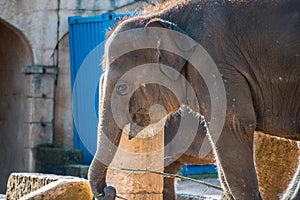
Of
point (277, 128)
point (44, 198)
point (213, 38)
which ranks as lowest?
point (44, 198)

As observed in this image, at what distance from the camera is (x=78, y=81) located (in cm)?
1042

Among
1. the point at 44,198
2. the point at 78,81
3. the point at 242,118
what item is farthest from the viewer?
the point at 78,81

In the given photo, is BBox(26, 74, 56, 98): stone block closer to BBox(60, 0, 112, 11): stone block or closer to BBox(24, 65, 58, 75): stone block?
BBox(24, 65, 58, 75): stone block

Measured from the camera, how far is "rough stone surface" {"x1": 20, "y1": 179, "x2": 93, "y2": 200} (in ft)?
16.0

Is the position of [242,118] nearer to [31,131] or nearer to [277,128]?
[277,128]

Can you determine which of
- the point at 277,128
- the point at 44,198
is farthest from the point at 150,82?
the point at 44,198

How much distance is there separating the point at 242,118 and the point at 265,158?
4.08 ft

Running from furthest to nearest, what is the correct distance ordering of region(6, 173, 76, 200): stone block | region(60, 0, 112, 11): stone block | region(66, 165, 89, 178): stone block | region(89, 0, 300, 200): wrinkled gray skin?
region(60, 0, 112, 11): stone block, region(66, 165, 89, 178): stone block, region(6, 173, 76, 200): stone block, region(89, 0, 300, 200): wrinkled gray skin

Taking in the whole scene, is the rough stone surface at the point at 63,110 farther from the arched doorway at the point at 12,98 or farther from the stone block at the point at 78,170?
the stone block at the point at 78,170

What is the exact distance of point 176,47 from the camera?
13.4 feet

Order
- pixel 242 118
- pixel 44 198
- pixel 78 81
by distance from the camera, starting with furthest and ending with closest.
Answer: pixel 78 81
pixel 44 198
pixel 242 118

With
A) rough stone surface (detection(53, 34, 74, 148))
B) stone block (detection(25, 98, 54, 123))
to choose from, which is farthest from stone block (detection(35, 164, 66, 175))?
stone block (detection(25, 98, 54, 123))

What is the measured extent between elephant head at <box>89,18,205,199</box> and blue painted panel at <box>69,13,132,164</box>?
20.0 ft

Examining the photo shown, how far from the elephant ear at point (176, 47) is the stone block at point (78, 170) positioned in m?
5.98
